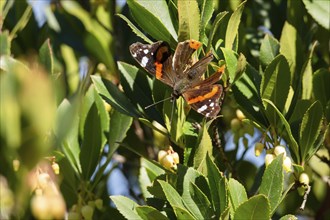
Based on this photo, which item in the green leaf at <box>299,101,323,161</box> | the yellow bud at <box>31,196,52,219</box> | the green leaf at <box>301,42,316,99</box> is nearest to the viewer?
the yellow bud at <box>31,196,52,219</box>

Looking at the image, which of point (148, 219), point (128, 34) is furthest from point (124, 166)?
point (148, 219)

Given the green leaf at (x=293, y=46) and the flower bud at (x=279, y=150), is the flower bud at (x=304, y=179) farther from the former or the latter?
the green leaf at (x=293, y=46)

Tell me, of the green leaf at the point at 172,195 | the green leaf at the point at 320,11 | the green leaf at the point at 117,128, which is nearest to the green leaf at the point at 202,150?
the green leaf at the point at 172,195

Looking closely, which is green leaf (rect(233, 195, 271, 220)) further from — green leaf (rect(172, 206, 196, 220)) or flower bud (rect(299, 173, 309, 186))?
flower bud (rect(299, 173, 309, 186))

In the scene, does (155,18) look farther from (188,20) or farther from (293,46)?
(293,46)

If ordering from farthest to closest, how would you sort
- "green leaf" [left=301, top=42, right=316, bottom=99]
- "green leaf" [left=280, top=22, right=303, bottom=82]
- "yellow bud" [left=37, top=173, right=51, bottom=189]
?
"green leaf" [left=280, top=22, right=303, bottom=82], "green leaf" [left=301, top=42, right=316, bottom=99], "yellow bud" [left=37, top=173, right=51, bottom=189]

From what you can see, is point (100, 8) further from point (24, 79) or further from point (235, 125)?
point (24, 79)

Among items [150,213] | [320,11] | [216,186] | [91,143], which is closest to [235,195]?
[216,186]

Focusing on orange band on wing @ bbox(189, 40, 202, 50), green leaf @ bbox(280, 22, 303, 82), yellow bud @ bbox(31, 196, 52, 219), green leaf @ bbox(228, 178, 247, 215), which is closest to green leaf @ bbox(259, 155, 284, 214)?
green leaf @ bbox(228, 178, 247, 215)
